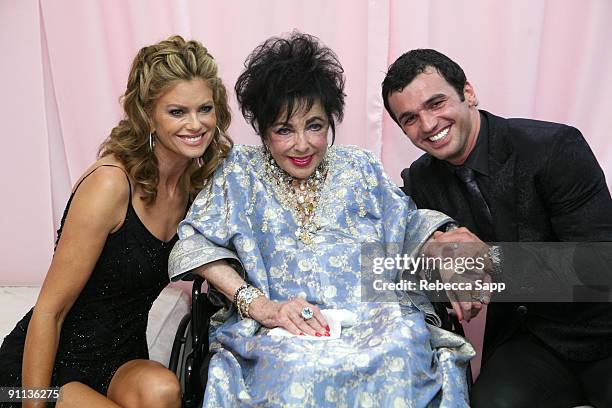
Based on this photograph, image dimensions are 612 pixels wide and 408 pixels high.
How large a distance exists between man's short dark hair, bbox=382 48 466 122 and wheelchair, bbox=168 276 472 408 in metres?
0.67

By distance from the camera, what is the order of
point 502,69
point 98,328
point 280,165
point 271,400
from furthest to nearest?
point 502,69 → point 280,165 → point 98,328 → point 271,400

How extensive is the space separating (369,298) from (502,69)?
3.93ft

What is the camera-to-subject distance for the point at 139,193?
207 cm

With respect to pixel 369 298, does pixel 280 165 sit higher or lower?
higher

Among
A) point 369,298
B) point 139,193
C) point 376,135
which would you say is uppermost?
point 376,135

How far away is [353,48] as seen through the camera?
9.31 ft

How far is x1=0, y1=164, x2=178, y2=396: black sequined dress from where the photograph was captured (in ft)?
6.69

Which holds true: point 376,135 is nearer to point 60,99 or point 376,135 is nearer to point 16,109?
point 60,99

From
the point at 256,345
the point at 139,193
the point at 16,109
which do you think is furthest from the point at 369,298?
the point at 16,109

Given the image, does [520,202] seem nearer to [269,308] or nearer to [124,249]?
[269,308]

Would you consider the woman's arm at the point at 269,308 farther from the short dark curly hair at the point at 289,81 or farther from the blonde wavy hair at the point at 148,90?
the short dark curly hair at the point at 289,81

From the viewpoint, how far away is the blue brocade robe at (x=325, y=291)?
6.01 ft

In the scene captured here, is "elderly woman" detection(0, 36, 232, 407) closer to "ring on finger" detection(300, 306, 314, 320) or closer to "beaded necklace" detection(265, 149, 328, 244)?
"beaded necklace" detection(265, 149, 328, 244)

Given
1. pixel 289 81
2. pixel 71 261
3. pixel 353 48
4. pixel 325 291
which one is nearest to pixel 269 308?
pixel 325 291
